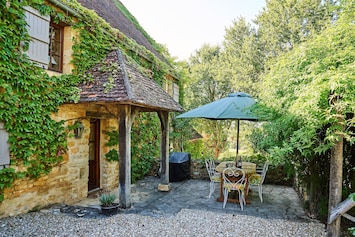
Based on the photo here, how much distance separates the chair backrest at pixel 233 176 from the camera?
18.6ft

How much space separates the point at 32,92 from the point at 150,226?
131 inches

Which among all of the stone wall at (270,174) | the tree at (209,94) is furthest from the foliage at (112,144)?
the tree at (209,94)

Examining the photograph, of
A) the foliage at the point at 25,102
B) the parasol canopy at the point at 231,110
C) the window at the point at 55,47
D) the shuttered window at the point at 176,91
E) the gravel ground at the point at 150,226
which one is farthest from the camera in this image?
the shuttered window at the point at 176,91

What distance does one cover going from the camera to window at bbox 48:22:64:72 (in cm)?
550

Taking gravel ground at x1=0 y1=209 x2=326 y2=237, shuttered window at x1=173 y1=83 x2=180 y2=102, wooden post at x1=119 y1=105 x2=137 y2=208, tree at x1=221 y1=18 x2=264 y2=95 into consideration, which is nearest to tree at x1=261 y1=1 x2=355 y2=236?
gravel ground at x1=0 y1=209 x2=326 y2=237

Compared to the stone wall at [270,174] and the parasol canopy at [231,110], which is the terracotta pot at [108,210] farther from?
the stone wall at [270,174]

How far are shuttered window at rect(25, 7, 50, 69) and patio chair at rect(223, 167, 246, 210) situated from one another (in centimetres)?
448

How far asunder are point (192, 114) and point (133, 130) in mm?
2629

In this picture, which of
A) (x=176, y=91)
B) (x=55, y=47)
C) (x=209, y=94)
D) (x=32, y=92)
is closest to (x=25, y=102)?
(x=32, y=92)

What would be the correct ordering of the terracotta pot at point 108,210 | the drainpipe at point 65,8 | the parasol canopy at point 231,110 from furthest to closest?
the parasol canopy at point 231,110 < the drainpipe at point 65,8 < the terracotta pot at point 108,210

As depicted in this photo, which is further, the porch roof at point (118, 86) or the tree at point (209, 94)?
the tree at point (209, 94)

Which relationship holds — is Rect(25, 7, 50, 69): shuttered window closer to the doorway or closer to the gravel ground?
the doorway

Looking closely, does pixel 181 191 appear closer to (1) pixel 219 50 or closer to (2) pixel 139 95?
(2) pixel 139 95

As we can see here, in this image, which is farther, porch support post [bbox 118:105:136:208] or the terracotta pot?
porch support post [bbox 118:105:136:208]
